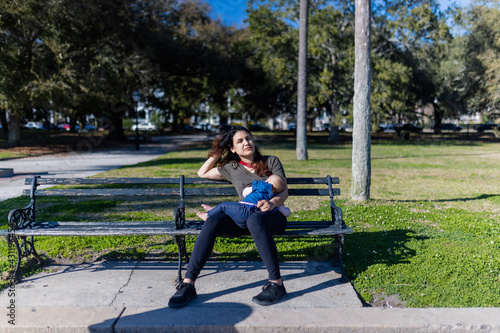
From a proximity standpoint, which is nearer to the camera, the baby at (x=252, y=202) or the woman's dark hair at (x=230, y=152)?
the baby at (x=252, y=202)

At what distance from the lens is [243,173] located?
446 centimetres

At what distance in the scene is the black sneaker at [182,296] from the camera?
356 cm

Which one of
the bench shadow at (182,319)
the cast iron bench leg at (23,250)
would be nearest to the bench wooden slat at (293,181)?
the bench shadow at (182,319)

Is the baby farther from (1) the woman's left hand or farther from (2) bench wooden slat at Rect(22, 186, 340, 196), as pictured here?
(2) bench wooden slat at Rect(22, 186, 340, 196)

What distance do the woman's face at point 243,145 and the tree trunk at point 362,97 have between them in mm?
3774

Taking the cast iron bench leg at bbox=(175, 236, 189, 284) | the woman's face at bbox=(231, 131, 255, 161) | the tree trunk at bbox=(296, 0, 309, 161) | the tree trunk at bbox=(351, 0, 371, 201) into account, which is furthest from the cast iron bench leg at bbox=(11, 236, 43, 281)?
the tree trunk at bbox=(296, 0, 309, 161)

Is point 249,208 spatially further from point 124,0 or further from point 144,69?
point 124,0

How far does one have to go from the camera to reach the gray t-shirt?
4379mm

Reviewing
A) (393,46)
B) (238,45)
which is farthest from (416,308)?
(238,45)

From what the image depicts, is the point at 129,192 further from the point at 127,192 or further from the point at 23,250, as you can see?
the point at 23,250

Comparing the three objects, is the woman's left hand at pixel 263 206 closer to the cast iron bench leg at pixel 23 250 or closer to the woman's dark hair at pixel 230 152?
the woman's dark hair at pixel 230 152

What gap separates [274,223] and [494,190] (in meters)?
7.61

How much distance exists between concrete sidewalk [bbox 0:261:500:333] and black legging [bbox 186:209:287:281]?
27 centimetres

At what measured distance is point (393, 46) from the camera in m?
A: 30.6
